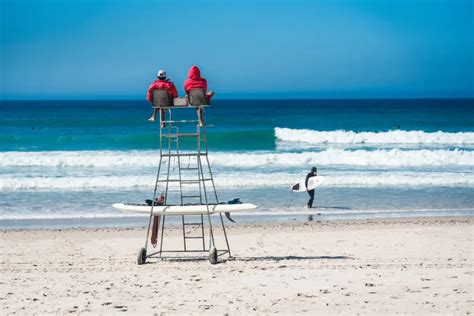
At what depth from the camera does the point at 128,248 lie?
11039mm

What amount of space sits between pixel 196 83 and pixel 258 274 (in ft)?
8.06

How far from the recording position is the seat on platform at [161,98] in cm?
880

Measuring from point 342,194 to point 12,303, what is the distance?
11500mm

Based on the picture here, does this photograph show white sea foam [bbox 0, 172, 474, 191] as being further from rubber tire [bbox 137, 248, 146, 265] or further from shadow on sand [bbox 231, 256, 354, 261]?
rubber tire [bbox 137, 248, 146, 265]

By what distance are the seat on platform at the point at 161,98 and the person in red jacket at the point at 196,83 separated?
9.9 inches

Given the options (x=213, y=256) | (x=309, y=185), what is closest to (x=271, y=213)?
(x=309, y=185)

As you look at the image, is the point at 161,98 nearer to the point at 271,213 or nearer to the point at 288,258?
the point at 288,258

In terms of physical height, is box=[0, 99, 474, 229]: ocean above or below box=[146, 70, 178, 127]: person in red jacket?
below

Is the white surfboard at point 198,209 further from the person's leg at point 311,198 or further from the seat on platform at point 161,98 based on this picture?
the person's leg at point 311,198

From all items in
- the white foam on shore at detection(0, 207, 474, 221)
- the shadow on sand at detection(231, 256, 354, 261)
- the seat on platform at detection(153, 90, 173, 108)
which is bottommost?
the white foam on shore at detection(0, 207, 474, 221)

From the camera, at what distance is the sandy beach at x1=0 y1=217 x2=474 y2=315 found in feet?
23.2

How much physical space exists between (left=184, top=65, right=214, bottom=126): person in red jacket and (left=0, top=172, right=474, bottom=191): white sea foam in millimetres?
10330

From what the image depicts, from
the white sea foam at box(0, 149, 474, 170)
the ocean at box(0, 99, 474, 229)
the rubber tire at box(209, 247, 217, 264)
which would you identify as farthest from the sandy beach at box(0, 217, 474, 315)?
the white sea foam at box(0, 149, 474, 170)

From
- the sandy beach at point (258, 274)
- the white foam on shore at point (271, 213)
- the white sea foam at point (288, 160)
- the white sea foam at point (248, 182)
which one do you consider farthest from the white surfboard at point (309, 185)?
the white sea foam at point (288, 160)
